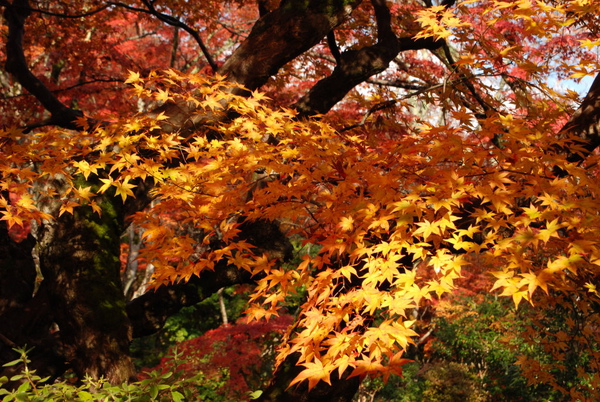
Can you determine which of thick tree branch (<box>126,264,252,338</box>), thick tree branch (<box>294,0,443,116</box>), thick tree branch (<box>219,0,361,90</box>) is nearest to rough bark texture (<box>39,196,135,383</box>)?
thick tree branch (<box>126,264,252,338</box>)

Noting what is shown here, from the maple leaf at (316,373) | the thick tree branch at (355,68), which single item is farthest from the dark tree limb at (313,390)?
the thick tree branch at (355,68)

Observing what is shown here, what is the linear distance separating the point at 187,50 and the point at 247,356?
11.0 metres

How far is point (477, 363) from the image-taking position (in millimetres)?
9906

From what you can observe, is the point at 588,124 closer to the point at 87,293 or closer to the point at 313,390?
the point at 313,390

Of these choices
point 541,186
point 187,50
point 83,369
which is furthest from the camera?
point 187,50

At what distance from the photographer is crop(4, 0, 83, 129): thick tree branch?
4551mm

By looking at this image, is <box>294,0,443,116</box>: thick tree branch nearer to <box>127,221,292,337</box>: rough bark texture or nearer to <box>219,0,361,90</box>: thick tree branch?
<box>219,0,361,90</box>: thick tree branch

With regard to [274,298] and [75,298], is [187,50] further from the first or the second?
[274,298]

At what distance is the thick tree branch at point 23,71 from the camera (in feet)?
14.9

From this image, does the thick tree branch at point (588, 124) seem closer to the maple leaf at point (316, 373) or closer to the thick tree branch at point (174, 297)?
the maple leaf at point (316, 373)

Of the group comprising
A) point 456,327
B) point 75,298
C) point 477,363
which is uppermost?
point 75,298

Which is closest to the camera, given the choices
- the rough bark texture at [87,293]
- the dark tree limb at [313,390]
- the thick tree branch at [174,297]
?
the dark tree limb at [313,390]

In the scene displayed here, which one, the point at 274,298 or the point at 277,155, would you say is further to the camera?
the point at 277,155

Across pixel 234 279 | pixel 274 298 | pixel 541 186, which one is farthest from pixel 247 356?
pixel 541 186
